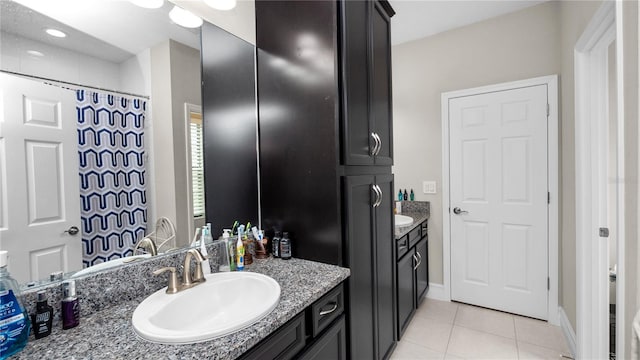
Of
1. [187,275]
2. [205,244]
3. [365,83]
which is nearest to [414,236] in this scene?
[365,83]

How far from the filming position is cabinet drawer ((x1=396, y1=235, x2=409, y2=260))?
6.62 feet

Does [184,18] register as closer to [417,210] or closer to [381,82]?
[381,82]

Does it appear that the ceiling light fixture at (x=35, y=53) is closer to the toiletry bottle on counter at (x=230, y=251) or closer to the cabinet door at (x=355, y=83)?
the toiletry bottle on counter at (x=230, y=251)

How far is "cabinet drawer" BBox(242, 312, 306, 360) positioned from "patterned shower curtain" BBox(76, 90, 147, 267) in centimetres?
64

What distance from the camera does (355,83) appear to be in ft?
4.71

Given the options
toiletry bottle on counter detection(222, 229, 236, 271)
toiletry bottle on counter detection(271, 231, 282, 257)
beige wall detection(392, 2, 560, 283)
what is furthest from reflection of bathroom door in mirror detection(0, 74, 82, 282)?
beige wall detection(392, 2, 560, 283)

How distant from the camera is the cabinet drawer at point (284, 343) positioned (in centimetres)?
80

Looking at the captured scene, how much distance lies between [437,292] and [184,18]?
3087 mm

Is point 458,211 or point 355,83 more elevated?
point 355,83

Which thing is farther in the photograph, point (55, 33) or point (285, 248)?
point (285, 248)

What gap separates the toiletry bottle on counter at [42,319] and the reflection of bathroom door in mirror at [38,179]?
118mm

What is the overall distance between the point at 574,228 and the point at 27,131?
289 centimetres

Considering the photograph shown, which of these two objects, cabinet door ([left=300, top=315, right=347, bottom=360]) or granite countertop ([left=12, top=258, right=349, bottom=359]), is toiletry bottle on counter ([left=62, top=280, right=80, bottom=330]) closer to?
granite countertop ([left=12, top=258, right=349, bottom=359])

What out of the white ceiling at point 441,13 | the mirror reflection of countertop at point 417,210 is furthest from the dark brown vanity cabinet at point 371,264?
the white ceiling at point 441,13
